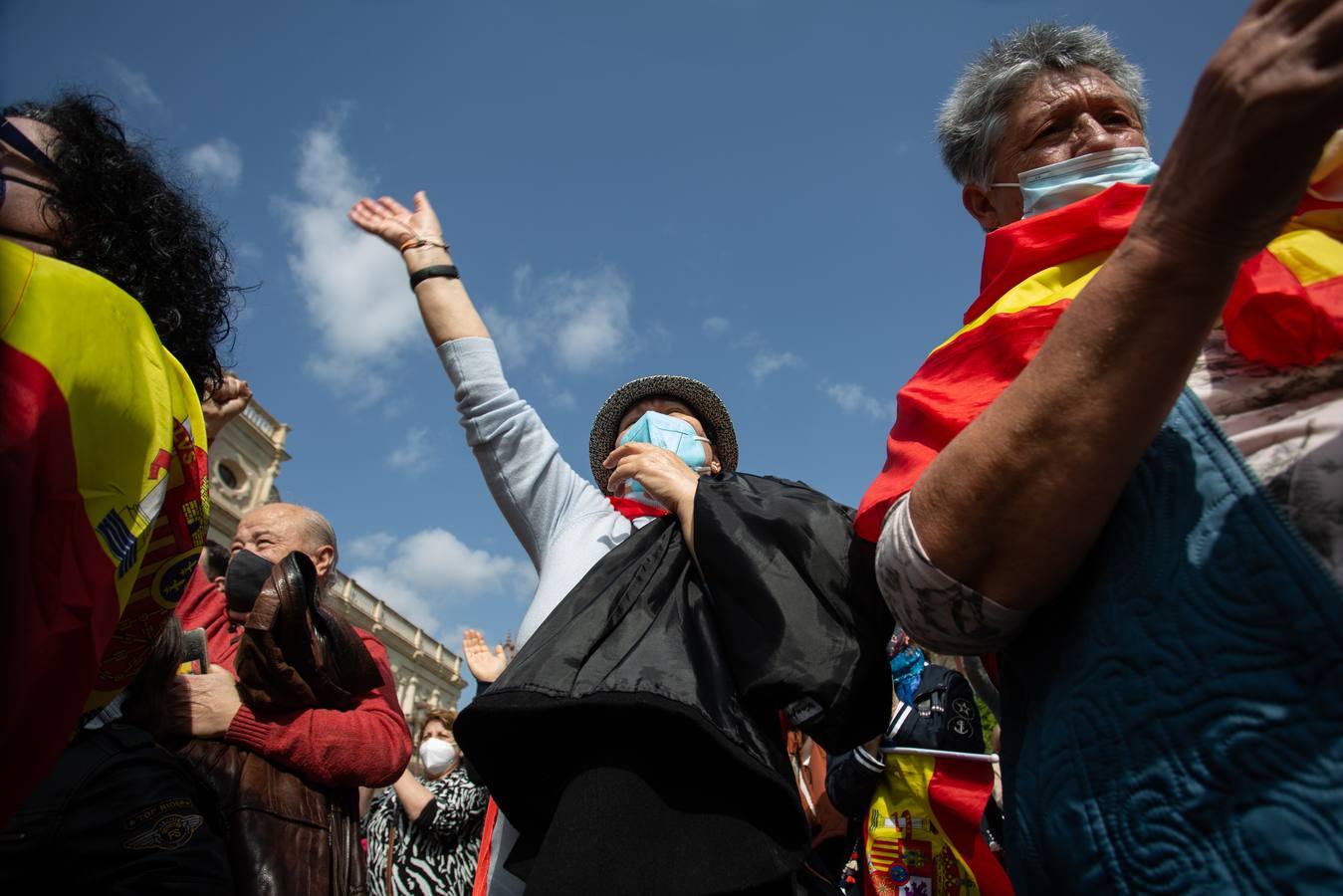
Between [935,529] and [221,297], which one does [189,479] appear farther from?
[935,529]

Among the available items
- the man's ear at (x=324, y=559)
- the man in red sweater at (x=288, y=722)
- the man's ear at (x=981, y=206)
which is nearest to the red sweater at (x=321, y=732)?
the man in red sweater at (x=288, y=722)

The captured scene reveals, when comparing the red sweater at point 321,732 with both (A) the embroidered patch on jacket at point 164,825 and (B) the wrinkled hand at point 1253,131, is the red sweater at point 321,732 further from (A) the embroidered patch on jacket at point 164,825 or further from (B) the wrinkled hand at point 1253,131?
(B) the wrinkled hand at point 1253,131

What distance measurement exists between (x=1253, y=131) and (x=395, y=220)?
239 centimetres

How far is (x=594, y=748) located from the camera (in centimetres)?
131

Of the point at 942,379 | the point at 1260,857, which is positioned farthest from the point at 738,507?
the point at 1260,857

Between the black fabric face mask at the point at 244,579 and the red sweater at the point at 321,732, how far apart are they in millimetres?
131

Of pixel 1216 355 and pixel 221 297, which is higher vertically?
pixel 221 297

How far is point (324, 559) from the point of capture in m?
3.18

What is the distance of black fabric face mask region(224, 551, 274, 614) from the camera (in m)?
2.65

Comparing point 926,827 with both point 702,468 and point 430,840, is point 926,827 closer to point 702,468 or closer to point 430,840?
point 702,468

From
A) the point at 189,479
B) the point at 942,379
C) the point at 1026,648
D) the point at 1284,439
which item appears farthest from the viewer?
the point at 189,479

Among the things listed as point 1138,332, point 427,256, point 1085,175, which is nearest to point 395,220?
point 427,256

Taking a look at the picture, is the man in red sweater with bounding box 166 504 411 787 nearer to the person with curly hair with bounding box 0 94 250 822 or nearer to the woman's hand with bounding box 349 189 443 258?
the person with curly hair with bounding box 0 94 250 822

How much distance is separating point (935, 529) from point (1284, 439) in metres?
0.37
